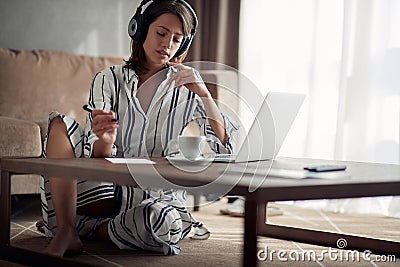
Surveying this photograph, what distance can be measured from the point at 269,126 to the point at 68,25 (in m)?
2.61

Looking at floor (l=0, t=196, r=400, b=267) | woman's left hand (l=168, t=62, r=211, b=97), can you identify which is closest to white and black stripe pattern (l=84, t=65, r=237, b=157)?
woman's left hand (l=168, t=62, r=211, b=97)

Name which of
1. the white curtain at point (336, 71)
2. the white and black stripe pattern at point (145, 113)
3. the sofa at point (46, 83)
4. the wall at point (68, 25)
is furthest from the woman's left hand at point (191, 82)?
the wall at point (68, 25)

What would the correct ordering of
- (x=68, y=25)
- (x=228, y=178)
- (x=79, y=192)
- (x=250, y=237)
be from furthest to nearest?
1. (x=68, y=25)
2. (x=79, y=192)
3. (x=228, y=178)
4. (x=250, y=237)

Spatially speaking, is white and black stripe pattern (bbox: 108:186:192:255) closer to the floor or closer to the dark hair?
the floor

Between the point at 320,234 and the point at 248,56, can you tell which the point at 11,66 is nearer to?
the point at 248,56

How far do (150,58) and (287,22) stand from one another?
1673 mm

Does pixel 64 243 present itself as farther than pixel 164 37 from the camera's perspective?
No

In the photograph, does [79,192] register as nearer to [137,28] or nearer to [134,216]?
[134,216]

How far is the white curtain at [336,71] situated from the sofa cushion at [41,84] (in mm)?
1001

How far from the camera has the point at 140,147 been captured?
98.4 inches

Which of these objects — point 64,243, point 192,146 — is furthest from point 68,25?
point 192,146

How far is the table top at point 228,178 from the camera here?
5.04ft

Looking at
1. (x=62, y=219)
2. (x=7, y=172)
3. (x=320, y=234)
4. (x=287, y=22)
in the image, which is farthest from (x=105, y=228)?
(x=287, y=22)

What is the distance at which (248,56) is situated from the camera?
422cm
